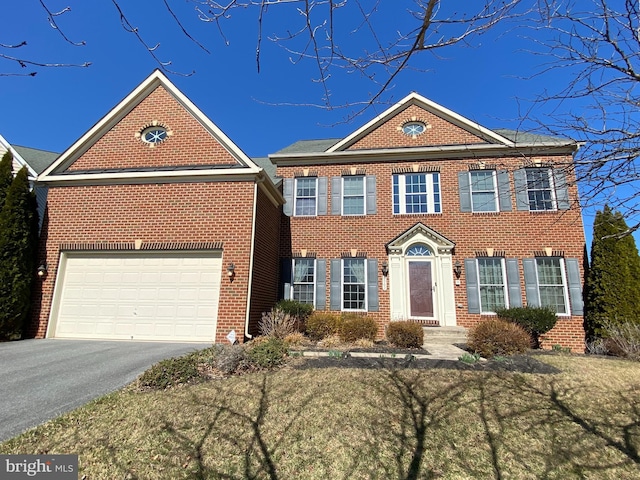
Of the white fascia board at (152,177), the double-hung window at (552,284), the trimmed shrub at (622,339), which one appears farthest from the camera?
the double-hung window at (552,284)

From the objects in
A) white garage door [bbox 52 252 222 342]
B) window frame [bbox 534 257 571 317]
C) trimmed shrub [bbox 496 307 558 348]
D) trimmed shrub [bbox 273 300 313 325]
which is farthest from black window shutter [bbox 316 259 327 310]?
window frame [bbox 534 257 571 317]

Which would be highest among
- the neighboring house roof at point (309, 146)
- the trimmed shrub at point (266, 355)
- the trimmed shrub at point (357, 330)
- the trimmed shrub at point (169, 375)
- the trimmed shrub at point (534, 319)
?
the neighboring house roof at point (309, 146)

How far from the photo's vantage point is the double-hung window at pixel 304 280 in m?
12.2

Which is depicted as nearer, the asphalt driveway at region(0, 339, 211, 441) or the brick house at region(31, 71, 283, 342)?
the asphalt driveway at region(0, 339, 211, 441)

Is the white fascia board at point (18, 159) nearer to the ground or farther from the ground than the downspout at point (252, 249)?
farther from the ground

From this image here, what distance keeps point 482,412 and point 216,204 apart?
797cm

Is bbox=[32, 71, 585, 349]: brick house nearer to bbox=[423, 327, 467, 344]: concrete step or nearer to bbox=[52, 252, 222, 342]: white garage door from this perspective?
bbox=[52, 252, 222, 342]: white garage door

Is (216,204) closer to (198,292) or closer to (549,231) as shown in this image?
(198,292)

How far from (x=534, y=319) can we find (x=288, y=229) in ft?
27.6

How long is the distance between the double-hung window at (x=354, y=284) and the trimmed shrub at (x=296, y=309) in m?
1.46

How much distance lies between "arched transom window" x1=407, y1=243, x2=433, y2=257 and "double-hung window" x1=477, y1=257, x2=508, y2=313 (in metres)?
1.75

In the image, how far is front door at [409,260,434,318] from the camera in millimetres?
11492

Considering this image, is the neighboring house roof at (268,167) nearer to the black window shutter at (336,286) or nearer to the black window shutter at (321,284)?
the black window shutter at (321,284)

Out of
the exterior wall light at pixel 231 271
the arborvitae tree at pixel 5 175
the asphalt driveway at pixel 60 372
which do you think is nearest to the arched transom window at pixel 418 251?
the exterior wall light at pixel 231 271
